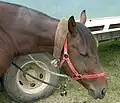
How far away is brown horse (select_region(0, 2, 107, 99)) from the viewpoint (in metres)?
3.42

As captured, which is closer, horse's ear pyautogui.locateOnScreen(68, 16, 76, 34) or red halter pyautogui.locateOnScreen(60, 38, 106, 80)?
horse's ear pyautogui.locateOnScreen(68, 16, 76, 34)

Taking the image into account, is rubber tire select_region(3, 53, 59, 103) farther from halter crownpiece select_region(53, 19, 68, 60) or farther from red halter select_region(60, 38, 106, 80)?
halter crownpiece select_region(53, 19, 68, 60)

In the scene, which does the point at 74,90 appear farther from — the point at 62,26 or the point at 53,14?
the point at 62,26

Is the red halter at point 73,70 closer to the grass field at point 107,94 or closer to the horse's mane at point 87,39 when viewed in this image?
the horse's mane at point 87,39

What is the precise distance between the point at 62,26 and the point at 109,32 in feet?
11.0

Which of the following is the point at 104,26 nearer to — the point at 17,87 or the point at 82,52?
the point at 17,87

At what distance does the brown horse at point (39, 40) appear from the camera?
3.42 m

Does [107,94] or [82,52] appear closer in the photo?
[82,52]

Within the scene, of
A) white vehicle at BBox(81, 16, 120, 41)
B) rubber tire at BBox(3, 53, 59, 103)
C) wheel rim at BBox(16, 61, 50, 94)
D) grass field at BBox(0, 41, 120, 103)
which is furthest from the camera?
white vehicle at BBox(81, 16, 120, 41)

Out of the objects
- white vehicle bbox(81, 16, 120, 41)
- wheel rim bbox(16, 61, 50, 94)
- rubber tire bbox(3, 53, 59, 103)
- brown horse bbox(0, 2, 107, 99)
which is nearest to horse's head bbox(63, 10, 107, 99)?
brown horse bbox(0, 2, 107, 99)

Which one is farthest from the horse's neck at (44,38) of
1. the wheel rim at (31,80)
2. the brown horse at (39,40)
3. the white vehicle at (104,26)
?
the white vehicle at (104,26)

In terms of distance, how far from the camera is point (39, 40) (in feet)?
11.5

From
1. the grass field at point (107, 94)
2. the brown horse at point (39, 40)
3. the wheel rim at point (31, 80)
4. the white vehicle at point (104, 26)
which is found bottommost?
the grass field at point (107, 94)

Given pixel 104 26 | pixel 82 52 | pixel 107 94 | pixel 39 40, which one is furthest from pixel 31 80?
pixel 82 52
